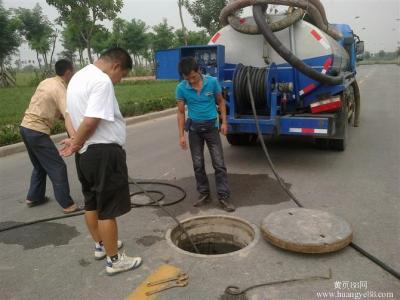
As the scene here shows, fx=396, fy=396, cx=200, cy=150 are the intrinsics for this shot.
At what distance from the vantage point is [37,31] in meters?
30.7

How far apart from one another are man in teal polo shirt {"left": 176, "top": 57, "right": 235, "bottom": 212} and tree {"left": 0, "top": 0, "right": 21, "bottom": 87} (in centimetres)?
2561

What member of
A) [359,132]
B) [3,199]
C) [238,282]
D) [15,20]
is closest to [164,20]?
[15,20]

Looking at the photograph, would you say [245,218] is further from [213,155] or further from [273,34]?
[273,34]

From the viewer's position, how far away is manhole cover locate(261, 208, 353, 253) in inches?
135

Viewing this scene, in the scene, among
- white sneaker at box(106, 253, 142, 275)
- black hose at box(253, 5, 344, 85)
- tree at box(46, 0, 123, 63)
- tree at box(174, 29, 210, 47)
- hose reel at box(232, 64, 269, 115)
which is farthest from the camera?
tree at box(174, 29, 210, 47)

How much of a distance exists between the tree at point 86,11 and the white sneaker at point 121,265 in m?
15.2

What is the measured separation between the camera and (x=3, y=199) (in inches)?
212

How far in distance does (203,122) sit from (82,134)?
1992mm

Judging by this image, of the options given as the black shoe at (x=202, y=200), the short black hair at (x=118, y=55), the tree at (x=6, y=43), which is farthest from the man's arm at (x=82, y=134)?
the tree at (x=6, y=43)

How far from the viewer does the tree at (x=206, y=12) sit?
71.7 ft

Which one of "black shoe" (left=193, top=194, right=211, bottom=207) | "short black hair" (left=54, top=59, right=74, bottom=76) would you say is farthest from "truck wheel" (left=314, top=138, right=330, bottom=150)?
"short black hair" (left=54, top=59, right=74, bottom=76)

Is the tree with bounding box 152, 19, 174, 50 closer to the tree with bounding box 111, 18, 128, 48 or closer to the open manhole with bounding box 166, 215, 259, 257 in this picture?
the tree with bounding box 111, 18, 128, 48

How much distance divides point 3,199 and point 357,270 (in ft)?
14.8

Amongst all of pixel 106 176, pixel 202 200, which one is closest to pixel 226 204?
pixel 202 200
